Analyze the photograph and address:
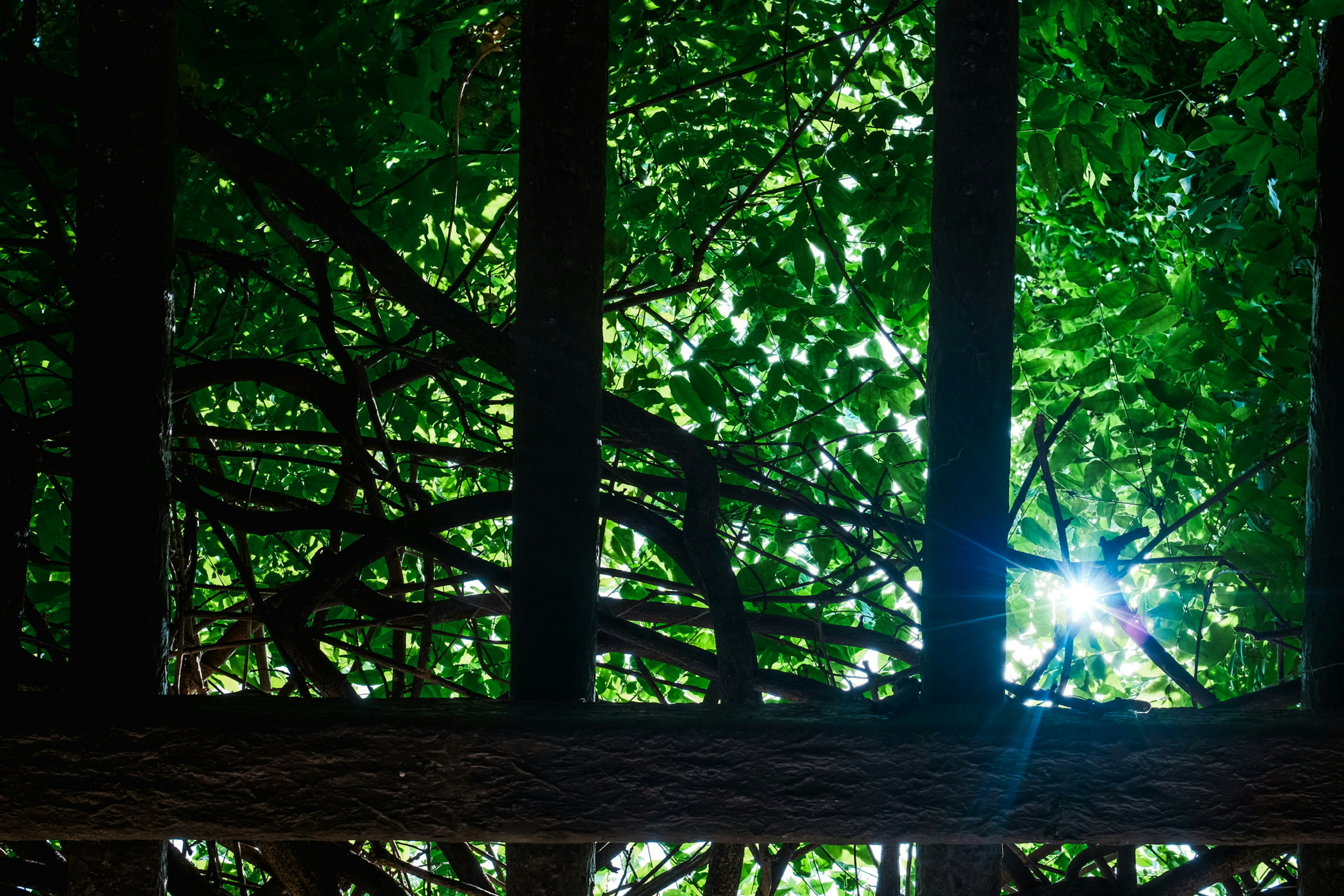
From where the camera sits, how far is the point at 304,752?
106cm

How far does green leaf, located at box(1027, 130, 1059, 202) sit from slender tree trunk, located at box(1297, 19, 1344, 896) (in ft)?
2.01

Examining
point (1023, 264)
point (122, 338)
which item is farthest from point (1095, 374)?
point (122, 338)

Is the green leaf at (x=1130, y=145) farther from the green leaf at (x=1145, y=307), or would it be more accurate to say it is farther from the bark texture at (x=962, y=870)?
the bark texture at (x=962, y=870)

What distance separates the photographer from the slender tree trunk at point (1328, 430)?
1.21m

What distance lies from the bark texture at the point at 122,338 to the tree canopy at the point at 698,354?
0.02m

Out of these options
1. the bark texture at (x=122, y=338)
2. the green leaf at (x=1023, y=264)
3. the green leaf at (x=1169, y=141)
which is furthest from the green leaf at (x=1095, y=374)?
the bark texture at (x=122, y=338)

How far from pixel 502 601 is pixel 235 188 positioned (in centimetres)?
123

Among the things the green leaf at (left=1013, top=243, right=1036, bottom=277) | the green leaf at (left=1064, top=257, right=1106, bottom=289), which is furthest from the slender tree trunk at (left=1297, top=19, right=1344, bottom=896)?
the green leaf at (left=1064, top=257, right=1106, bottom=289)

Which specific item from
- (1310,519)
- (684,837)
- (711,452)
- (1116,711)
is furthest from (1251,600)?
(684,837)

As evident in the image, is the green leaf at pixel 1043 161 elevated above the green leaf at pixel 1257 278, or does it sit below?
above

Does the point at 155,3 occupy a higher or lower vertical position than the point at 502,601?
higher

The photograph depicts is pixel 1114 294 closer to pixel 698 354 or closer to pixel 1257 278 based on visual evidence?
pixel 1257 278

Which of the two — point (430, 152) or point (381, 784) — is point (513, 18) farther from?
point (381, 784)

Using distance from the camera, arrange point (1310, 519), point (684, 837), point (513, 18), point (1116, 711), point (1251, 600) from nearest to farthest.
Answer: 1. point (684, 837)
2. point (1116, 711)
3. point (1310, 519)
4. point (1251, 600)
5. point (513, 18)
